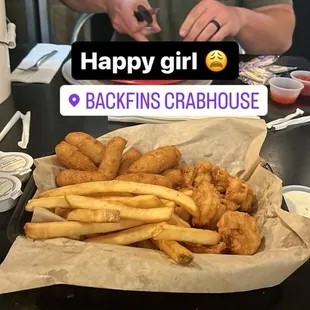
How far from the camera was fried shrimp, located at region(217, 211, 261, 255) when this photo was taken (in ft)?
2.50

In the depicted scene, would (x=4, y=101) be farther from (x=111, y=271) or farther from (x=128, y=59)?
(x=111, y=271)

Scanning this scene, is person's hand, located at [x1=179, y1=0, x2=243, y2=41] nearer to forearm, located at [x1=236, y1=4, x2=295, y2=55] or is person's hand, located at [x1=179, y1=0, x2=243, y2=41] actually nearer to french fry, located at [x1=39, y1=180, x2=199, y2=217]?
forearm, located at [x1=236, y1=4, x2=295, y2=55]

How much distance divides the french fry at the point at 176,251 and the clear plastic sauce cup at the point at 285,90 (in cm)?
75

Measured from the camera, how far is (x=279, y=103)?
54.4 inches

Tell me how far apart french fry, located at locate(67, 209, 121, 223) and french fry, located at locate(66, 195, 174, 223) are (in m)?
0.01

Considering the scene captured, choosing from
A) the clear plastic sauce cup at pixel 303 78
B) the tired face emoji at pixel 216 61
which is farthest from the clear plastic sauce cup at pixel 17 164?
the clear plastic sauce cup at pixel 303 78

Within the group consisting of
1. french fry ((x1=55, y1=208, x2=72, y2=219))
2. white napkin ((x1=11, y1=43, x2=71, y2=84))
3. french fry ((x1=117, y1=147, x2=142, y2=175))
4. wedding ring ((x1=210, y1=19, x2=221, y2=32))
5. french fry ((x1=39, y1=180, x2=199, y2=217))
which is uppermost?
french fry ((x1=39, y1=180, x2=199, y2=217))

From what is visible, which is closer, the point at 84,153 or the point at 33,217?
the point at 33,217

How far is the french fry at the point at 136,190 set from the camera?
2.57ft

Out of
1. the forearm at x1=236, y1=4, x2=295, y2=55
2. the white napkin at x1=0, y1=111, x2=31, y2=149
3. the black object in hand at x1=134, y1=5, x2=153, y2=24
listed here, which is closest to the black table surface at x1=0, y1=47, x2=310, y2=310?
the white napkin at x1=0, y1=111, x2=31, y2=149

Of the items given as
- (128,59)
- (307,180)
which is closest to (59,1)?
(128,59)

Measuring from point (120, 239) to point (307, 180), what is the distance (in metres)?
0.44

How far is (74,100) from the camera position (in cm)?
139

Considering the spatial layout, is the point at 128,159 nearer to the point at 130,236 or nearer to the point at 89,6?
the point at 130,236
